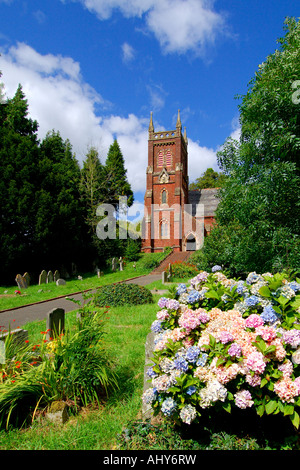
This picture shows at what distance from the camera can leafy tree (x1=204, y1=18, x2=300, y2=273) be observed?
6207mm

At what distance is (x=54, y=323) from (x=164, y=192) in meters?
35.2

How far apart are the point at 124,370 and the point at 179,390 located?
2174 mm

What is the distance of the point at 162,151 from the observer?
39.8 metres

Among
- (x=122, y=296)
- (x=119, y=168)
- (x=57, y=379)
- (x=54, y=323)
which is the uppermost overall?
(x=119, y=168)

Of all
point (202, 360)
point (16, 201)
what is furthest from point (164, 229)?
point (202, 360)

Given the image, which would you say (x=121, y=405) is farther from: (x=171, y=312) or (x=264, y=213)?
(x=264, y=213)

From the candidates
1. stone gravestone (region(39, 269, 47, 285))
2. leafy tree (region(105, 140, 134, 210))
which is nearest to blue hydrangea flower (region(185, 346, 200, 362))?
stone gravestone (region(39, 269, 47, 285))

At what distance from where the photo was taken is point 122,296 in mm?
9414

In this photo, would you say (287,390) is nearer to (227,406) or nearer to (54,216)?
(227,406)

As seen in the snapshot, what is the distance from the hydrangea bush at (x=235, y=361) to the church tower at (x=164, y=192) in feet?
105

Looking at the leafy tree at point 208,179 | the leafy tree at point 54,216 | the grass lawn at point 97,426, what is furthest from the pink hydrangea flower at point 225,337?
the leafy tree at point 208,179

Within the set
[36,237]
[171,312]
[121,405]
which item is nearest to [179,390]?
[171,312]

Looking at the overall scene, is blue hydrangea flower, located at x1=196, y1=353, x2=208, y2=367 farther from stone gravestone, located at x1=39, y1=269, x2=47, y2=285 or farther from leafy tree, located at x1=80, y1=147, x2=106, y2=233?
leafy tree, located at x1=80, y1=147, x2=106, y2=233

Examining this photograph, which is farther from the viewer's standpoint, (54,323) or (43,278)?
(43,278)
